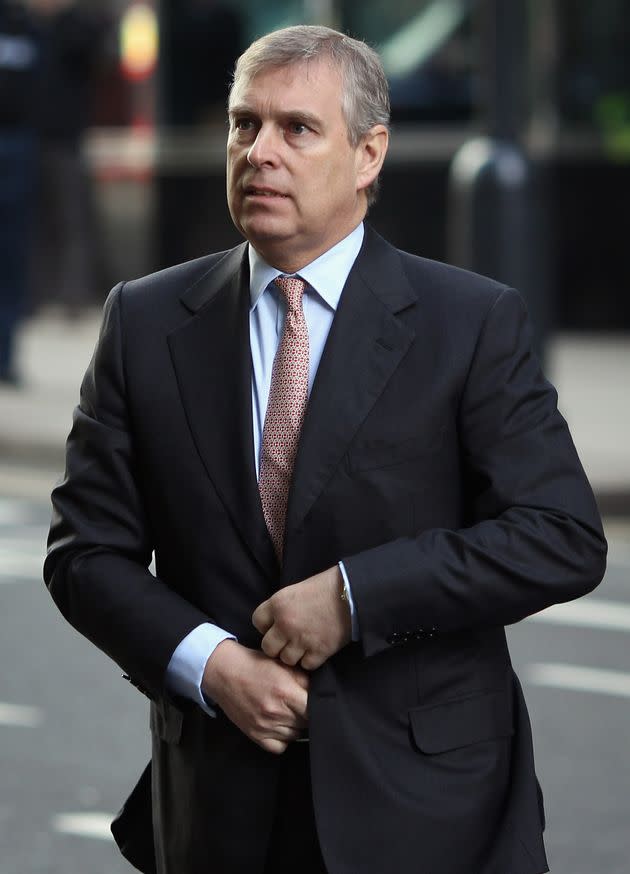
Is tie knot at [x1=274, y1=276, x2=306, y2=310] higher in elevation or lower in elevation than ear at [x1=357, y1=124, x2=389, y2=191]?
lower

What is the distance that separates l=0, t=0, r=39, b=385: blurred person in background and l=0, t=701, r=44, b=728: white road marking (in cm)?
653

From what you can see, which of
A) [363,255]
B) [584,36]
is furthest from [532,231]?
[363,255]

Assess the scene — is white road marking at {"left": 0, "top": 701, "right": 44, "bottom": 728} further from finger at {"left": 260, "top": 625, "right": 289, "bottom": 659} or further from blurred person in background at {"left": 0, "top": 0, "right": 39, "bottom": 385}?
blurred person in background at {"left": 0, "top": 0, "right": 39, "bottom": 385}

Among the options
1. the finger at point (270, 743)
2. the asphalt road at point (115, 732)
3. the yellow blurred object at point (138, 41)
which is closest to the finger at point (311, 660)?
the finger at point (270, 743)

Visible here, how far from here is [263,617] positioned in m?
2.92

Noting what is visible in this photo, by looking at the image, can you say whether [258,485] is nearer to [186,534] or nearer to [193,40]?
[186,534]

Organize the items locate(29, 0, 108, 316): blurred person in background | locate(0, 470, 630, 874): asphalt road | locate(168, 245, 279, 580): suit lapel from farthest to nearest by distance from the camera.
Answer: locate(29, 0, 108, 316): blurred person in background
locate(0, 470, 630, 874): asphalt road
locate(168, 245, 279, 580): suit lapel

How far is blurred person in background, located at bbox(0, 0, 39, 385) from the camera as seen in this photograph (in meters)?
12.9

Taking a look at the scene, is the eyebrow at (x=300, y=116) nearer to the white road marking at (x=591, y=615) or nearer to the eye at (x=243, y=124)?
the eye at (x=243, y=124)

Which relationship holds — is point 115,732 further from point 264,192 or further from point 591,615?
point 264,192

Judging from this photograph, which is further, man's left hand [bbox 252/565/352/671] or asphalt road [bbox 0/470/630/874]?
asphalt road [bbox 0/470/630/874]

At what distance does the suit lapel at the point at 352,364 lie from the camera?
2.94 meters

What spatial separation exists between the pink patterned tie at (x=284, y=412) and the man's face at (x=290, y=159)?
99 millimetres

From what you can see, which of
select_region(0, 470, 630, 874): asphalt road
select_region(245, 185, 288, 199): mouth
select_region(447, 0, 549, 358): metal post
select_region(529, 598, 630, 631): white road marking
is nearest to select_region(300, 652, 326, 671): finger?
select_region(245, 185, 288, 199): mouth
